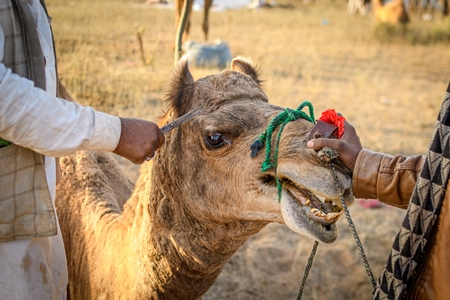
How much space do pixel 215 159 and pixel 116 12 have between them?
1459 cm

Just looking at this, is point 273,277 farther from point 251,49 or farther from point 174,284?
point 251,49

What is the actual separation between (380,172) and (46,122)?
4.51 ft

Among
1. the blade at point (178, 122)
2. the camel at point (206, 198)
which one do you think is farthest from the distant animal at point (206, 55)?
the blade at point (178, 122)

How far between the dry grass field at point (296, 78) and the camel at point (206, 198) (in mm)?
385

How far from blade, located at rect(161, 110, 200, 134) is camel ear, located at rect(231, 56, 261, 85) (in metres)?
0.57

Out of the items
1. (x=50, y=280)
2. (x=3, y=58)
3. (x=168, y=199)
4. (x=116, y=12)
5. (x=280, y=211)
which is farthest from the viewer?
(x=116, y=12)

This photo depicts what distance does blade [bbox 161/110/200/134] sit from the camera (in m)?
2.14

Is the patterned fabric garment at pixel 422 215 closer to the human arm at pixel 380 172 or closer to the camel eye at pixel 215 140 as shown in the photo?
the human arm at pixel 380 172

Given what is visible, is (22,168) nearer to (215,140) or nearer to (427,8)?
(215,140)

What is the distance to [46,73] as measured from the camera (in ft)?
6.55

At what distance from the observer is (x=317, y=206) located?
6.17 ft

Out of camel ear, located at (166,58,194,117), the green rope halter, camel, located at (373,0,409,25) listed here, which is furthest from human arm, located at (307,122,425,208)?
camel, located at (373,0,409,25)

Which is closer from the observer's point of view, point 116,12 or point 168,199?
point 168,199

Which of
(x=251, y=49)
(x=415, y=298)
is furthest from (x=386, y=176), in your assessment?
(x=251, y=49)
